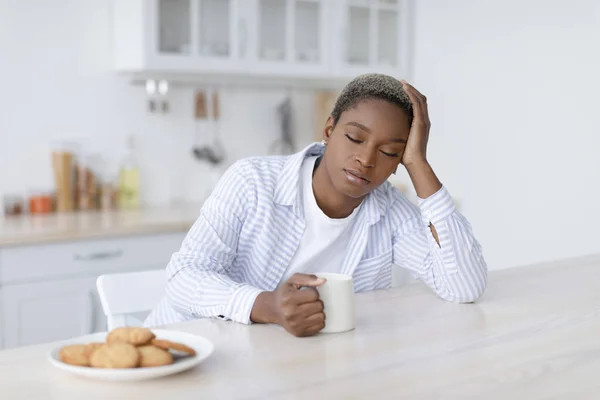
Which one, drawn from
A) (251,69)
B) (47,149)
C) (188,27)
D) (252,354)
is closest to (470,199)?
(251,69)

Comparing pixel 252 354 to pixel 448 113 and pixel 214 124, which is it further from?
pixel 448 113

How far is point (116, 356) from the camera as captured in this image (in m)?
1.05

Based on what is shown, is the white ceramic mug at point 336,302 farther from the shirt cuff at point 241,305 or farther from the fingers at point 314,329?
the shirt cuff at point 241,305

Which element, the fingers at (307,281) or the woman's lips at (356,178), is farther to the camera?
the woman's lips at (356,178)

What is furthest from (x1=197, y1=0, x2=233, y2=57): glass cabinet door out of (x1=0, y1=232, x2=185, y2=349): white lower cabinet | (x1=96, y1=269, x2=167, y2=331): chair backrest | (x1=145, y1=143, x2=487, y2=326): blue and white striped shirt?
(x1=96, y1=269, x2=167, y2=331): chair backrest

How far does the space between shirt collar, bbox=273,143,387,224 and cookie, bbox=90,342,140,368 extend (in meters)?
0.68

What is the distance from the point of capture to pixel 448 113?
4.02 metres

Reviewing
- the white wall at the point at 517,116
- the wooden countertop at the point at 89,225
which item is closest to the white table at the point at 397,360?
the wooden countertop at the point at 89,225

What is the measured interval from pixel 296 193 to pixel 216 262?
234 mm

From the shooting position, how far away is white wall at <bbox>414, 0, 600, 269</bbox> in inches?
134

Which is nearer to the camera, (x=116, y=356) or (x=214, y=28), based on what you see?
(x=116, y=356)

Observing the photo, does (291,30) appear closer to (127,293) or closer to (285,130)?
(285,130)

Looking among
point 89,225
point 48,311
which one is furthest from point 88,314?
point 89,225

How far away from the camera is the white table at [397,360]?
1.05m
